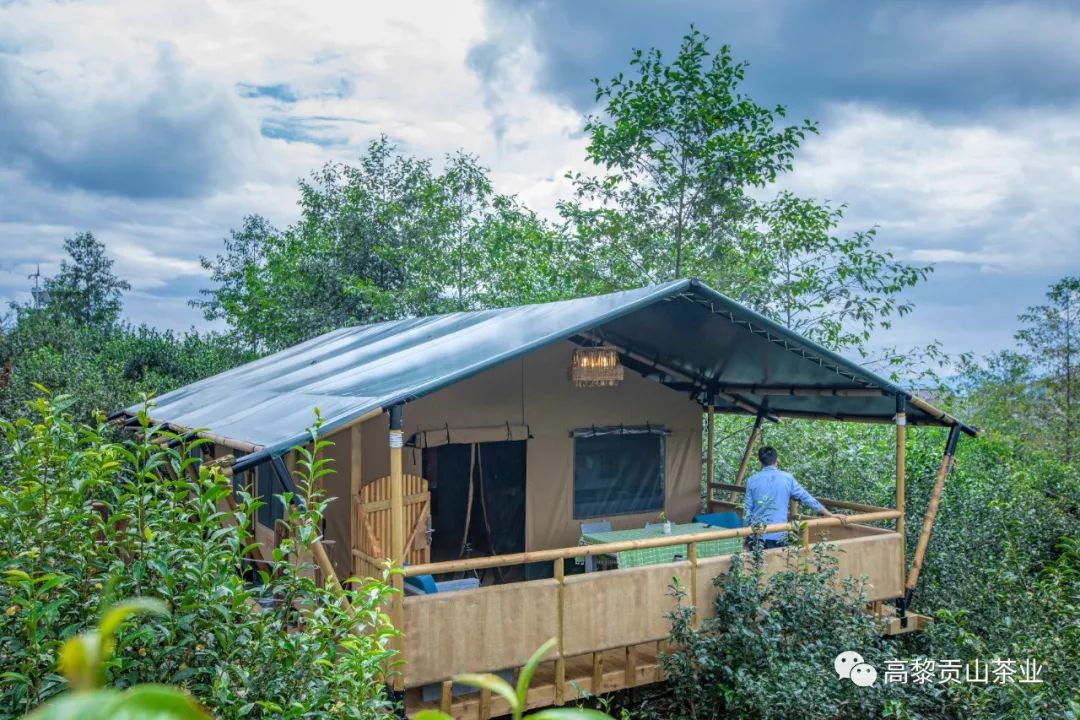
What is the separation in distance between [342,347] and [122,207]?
2329cm

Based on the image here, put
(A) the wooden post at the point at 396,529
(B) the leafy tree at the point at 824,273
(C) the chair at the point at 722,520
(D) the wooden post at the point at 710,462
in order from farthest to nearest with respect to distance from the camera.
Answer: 1. (B) the leafy tree at the point at 824,273
2. (D) the wooden post at the point at 710,462
3. (C) the chair at the point at 722,520
4. (A) the wooden post at the point at 396,529

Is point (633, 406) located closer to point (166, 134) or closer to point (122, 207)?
point (166, 134)

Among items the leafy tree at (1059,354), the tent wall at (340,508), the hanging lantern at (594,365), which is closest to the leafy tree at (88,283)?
the tent wall at (340,508)

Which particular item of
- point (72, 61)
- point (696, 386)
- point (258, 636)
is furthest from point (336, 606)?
point (72, 61)

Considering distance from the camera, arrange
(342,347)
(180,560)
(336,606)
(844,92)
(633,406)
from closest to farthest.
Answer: (180,560) → (336,606) → (633,406) → (342,347) → (844,92)

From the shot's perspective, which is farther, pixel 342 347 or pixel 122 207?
pixel 122 207

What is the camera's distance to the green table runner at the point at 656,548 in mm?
6805

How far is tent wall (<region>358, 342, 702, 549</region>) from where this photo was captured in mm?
7531

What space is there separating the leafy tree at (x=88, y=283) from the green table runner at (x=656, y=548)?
27767mm

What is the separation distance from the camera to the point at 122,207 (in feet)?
95.3

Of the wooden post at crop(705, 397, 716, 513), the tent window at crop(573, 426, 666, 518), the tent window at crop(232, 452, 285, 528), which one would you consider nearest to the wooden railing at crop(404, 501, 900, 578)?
the tent window at crop(573, 426, 666, 518)

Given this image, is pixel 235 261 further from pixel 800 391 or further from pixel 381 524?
pixel 381 524

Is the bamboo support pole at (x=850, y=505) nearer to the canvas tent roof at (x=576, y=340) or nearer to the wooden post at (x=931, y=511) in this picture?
the wooden post at (x=931, y=511)

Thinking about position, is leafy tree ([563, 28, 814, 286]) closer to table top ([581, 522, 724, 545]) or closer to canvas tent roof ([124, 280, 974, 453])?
canvas tent roof ([124, 280, 974, 453])
